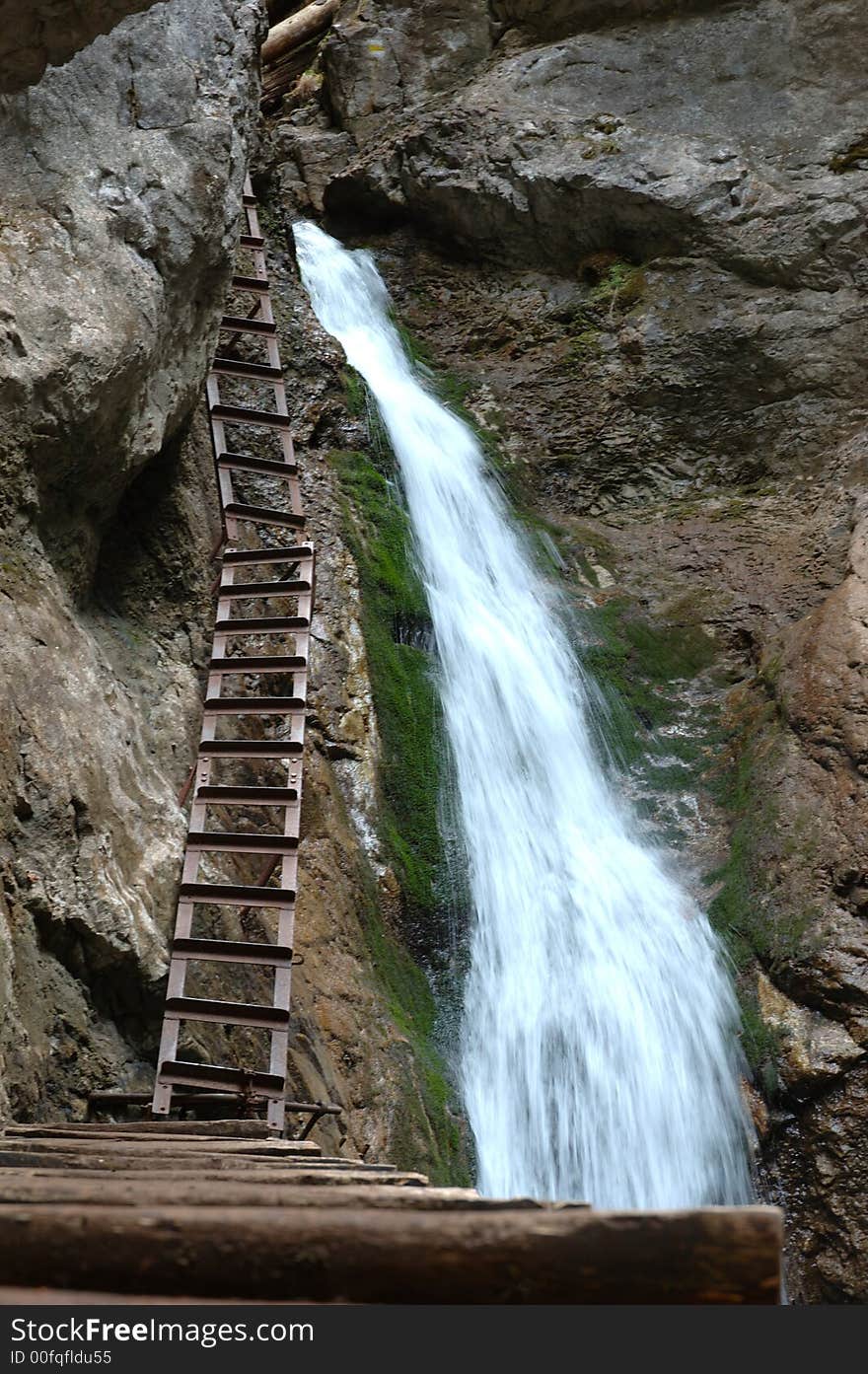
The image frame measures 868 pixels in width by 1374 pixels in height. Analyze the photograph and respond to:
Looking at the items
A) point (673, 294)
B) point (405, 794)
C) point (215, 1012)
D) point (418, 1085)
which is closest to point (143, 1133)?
point (215, 1012)

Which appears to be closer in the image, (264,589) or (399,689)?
(264,589)

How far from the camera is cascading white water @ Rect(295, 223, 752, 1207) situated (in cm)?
805

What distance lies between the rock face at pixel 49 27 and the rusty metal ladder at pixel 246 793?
11.5ft

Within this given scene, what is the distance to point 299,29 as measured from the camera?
61.6 ft

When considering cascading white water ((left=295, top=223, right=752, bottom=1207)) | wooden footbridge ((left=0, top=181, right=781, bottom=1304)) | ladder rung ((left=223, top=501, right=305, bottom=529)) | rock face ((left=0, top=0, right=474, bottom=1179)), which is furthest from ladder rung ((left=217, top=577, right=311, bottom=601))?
wooden footbridge ((left=0, top=181, right=781, bottom=1304))

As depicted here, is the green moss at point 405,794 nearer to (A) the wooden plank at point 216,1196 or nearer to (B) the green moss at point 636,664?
(B) the green moss at point 636,664

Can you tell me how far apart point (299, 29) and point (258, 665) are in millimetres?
14875

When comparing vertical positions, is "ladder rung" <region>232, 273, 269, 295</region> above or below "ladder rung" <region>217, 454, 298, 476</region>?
above

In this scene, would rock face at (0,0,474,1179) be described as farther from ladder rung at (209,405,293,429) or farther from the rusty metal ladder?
ladder rung at (209,405,293,429)

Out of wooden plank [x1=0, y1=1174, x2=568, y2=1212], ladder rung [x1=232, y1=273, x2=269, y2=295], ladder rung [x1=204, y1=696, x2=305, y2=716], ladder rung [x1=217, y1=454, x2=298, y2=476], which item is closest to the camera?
wooden plank [x1=0, y1=1174, x2=568, y2=1212]

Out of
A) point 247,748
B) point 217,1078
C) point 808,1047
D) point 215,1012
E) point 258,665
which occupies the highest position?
point 258,665

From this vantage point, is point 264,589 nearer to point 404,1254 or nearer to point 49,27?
point 49,27

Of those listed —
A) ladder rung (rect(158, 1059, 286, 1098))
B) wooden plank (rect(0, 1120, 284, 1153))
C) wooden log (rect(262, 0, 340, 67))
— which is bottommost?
wooden plank (rect(0, 1120, 284, 1153))

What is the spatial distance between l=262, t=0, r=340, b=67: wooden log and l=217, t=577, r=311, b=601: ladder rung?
539 inches
